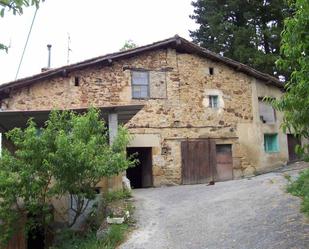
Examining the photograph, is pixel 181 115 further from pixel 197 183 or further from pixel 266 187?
pixel 266 187

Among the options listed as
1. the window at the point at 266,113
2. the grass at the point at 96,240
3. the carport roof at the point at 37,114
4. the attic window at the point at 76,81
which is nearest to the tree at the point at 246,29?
the window at the point at 266,113

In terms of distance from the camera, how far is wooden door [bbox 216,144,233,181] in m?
18.7

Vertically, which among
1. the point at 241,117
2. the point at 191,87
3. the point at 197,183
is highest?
the point at 191,87

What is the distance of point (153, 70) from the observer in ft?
59.0

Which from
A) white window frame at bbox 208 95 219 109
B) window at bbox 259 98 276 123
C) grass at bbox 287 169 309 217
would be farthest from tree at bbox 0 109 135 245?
window at bbox 259 98 276 123

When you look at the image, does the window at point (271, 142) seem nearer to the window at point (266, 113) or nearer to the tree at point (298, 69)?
the window at point (266, 113)

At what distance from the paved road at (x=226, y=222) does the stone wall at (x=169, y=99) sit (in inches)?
228

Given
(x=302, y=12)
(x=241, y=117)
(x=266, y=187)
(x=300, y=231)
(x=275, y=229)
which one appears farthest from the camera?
(x=241, y=117)

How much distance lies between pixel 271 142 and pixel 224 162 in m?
3.25

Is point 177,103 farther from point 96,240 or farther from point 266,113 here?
point 96,240

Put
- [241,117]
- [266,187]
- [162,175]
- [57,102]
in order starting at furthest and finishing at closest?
[241,117] < [162,175] < [57,102] < [266,187]

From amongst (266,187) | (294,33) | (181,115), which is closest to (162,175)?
(181,115)

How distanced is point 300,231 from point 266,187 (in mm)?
4689

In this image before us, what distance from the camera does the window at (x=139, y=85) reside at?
1759 cm
